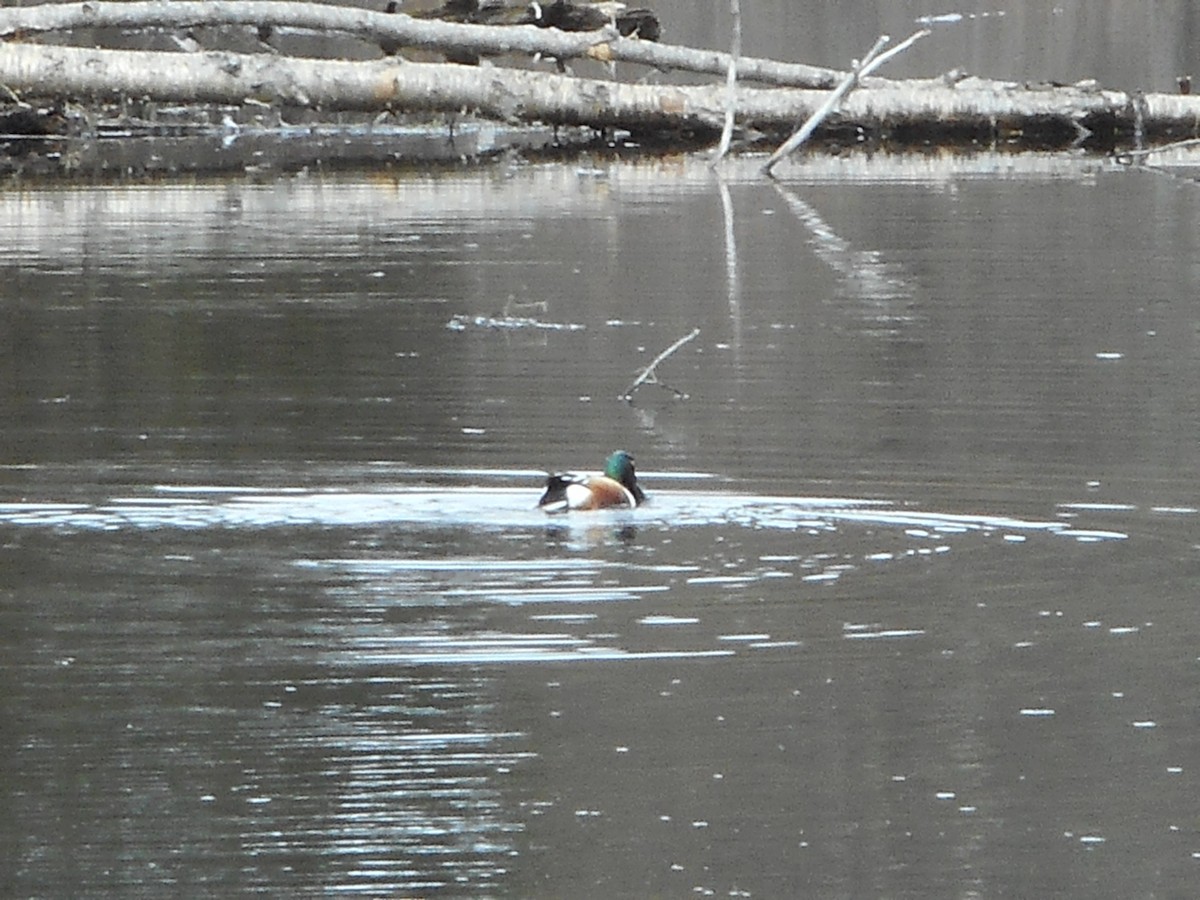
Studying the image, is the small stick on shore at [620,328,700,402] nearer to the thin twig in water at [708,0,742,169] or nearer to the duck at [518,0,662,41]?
the thin twig in water at [708,0,742,169]

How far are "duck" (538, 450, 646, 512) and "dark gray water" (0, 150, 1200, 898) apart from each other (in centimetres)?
9

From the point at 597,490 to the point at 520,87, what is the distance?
60.1 ft

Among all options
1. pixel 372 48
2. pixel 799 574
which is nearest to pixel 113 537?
pixel 799 574

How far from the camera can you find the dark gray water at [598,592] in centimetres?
578

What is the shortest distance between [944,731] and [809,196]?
56.0 feet

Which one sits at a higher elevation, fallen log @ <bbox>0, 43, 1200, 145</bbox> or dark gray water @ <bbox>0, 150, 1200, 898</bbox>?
fallen log @ <bbox>0, 43, 1200, 145</bbox>

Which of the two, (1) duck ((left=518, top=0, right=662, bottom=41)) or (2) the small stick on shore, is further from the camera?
(1) duck ((left=518, top=0, right=662, bottom=41))

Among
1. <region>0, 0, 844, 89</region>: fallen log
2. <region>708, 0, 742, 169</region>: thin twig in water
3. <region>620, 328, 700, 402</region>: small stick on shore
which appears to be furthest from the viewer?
<region>708, 0, 742, 169</region>: thin twig in water

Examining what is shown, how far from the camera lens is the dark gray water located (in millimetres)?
5777

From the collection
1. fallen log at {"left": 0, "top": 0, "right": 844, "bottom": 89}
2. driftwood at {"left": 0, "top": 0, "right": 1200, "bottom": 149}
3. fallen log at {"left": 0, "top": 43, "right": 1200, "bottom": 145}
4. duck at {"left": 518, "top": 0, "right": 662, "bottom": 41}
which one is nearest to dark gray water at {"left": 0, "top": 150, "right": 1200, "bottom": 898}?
fallen log at {"left": 0, "top": 0, "right": 844, "bottom": 89}

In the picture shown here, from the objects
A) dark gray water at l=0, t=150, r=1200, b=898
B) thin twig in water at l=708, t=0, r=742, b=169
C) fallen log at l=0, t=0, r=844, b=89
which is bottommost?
dark gray water at l=0, t=150, r=1200, b=898

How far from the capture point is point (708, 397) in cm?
1242

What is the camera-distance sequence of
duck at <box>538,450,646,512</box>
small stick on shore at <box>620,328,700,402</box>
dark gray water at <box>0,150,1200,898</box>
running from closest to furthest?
dark gray water at <box>0,150,1200,898</box>, duck at <box>538,450,646,512</box>, small stick on shore at <box>620,328,700,402</box>

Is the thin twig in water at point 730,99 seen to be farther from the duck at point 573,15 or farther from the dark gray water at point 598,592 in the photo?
the dark gray water at point 598,592
